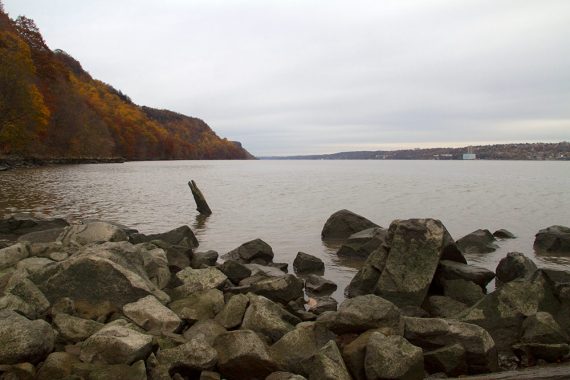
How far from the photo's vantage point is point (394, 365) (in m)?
6.30

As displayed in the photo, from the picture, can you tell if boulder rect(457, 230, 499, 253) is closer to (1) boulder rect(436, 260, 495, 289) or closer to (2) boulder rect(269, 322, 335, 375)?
(1) boulder rect(436, 260, 495, 289)

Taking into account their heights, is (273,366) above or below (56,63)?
below

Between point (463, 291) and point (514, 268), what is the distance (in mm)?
2170

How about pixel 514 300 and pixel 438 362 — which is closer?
pixel 438 362

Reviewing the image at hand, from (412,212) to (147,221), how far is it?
16.4 metres

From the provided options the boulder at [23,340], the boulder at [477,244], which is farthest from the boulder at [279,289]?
the boulder at [477,244]

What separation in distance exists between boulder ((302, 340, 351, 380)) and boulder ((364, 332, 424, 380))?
37 cm

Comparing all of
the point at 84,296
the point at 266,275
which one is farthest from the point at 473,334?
the point at 84,296

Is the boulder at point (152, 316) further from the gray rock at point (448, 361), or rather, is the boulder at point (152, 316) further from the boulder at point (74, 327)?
the gray rock at point (448, 361)

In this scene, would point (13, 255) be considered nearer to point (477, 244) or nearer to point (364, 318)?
point (364, 318)

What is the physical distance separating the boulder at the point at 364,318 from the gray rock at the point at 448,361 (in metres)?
0.59

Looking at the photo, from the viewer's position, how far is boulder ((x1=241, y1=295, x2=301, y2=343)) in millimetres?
7586

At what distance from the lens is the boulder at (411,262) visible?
985 centimetres

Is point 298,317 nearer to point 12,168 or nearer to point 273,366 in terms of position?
point 273,366
